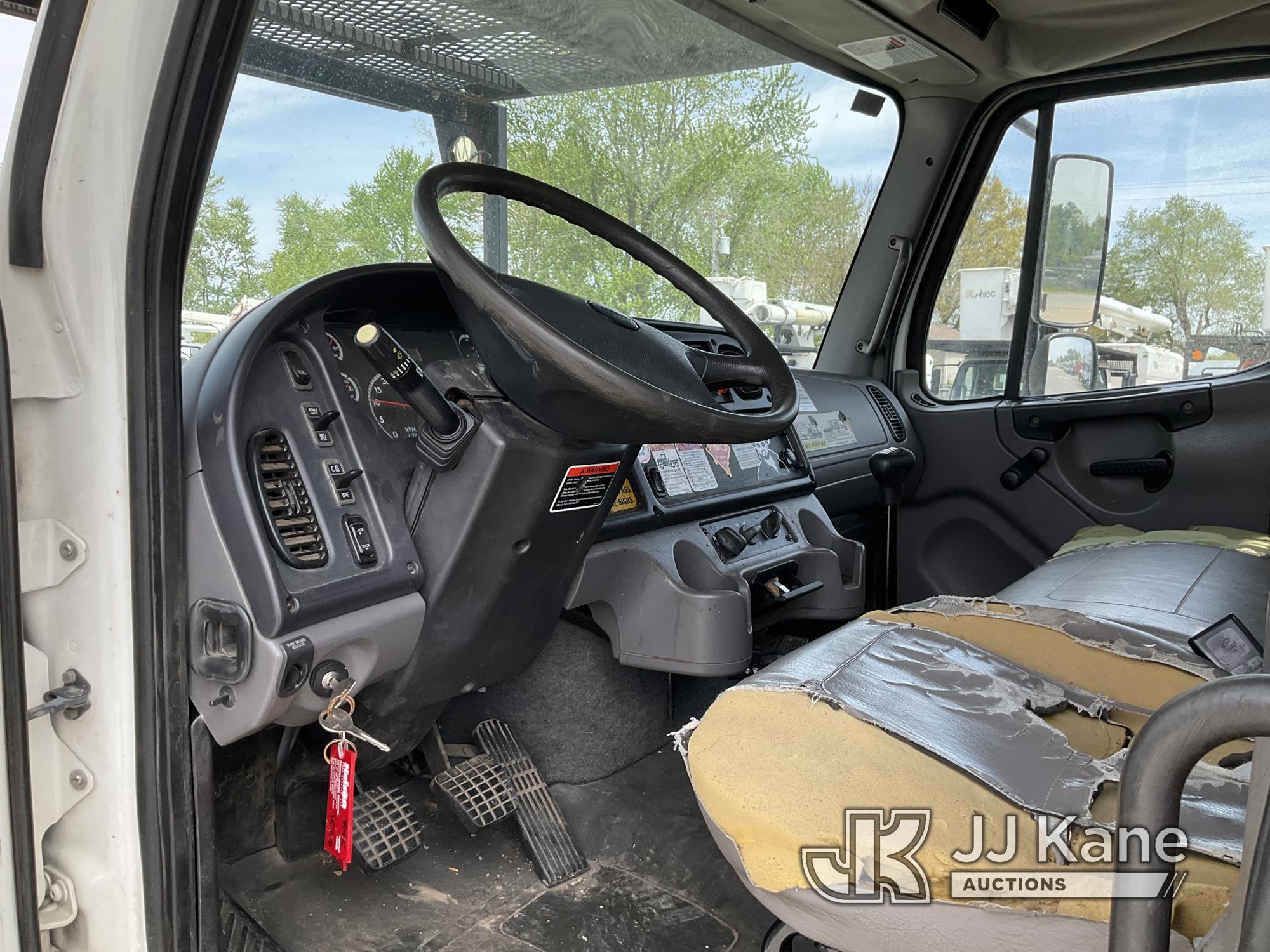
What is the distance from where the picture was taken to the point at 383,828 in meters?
1.72

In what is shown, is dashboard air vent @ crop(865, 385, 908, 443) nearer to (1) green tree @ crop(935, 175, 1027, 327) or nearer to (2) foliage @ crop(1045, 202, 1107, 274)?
(1) green tree @ crop(935, 175, 1027, 327)

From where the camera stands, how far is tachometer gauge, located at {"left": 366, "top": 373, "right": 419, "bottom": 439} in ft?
4.75

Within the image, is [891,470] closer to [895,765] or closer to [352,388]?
[352,388]

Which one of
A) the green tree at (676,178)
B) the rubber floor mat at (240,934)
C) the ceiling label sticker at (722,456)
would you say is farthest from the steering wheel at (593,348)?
the rubber floor mat at (240,934)

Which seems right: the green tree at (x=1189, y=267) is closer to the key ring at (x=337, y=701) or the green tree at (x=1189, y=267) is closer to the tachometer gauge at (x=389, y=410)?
the tachometer gauge at (x=389, y=410)

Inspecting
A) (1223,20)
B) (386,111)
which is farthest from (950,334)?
(386,111)

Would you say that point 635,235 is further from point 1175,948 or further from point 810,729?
point 1175,948

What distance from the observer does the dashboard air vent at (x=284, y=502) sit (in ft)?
4.22

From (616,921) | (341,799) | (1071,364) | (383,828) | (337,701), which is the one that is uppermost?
(1071,364)

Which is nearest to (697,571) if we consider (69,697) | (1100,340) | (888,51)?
(69,697)

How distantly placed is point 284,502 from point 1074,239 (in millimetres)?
2340

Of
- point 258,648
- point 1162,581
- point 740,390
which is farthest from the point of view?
point 740,390

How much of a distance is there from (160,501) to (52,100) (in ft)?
1.50

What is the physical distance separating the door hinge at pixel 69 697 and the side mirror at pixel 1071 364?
2614mm
